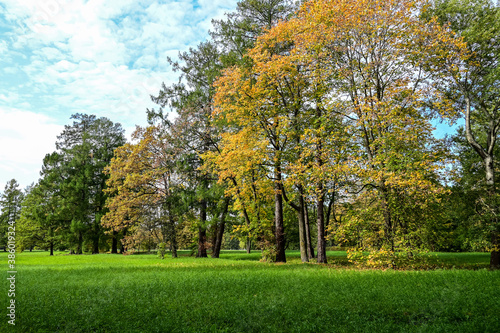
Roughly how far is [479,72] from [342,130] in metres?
10.0

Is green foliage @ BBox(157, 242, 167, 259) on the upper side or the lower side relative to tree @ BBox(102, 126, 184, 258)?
lower

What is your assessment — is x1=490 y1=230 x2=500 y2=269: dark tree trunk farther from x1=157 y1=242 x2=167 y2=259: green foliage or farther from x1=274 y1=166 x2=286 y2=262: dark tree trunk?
x1=157 y1=242 x2=167 y2=259: green foliage

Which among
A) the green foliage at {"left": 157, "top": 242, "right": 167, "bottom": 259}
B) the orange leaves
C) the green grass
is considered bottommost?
the green foliage at {"left": 157, "top": 242, "right": 167, "bottom": 259}

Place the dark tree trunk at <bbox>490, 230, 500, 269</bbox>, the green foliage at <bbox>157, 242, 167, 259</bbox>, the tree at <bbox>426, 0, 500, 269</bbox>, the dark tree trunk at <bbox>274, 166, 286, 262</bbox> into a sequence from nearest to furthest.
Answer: the dark tree trunk at <bbox>490, 230, 500, 269</bbox> → the tree at <bbox>426, 0, 500, 269</bbox> → the dark tree trunk at <bbox>274, 166, 286, 262</bbox> → the green foliage at <bbox>157, 242, 167, 259</bbox>

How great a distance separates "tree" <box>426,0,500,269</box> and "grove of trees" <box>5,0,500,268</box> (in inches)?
3.7

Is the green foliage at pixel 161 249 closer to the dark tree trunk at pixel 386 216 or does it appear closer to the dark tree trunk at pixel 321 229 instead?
the dark tree trunk at pixel 321 229

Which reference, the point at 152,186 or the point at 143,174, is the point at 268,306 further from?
the point at 152,186

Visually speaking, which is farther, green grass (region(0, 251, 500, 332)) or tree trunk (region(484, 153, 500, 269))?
tree trunk (region(484, 153, 500, 269))

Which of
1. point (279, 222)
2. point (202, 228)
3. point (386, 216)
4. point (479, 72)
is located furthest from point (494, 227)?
point (202, 228)

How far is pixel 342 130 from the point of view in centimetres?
1650

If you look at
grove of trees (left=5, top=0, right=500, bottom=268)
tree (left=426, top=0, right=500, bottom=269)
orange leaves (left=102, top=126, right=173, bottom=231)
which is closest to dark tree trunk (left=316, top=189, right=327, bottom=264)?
grove of trees (left=5, top=0, right=500, bottom=268)

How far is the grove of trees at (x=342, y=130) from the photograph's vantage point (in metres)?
14.9

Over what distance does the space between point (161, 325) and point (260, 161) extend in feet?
46.9

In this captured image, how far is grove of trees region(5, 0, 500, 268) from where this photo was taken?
14.9 m
